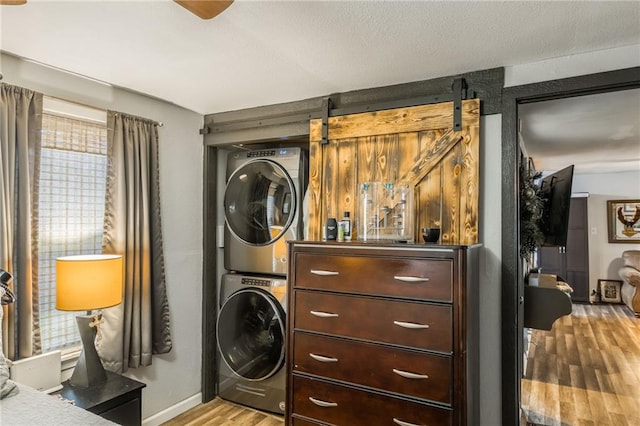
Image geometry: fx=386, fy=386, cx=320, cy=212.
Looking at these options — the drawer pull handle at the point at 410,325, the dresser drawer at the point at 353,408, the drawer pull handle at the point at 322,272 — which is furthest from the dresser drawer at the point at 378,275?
the dresser drawer at the point at 353,408

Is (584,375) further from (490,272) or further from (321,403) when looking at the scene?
(321,403)

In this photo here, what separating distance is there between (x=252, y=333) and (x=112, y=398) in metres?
1.15

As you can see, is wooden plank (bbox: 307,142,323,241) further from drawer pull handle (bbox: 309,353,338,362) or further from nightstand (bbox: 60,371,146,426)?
nightstand (bbox: 60,371,146,426)

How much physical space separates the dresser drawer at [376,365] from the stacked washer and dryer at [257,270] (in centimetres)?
81

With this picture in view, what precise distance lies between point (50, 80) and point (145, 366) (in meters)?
1.85

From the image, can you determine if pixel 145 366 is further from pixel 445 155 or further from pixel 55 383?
pixel 445 155

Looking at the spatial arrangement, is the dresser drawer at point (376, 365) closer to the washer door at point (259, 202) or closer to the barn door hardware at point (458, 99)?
the washer door at point (259, 202)

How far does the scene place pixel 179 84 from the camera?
2338 millimetres

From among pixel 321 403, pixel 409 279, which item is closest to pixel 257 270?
pixel 321 403

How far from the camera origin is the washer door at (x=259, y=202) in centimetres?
280

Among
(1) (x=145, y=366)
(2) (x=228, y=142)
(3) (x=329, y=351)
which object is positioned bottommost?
(1) (x=145, y=366)

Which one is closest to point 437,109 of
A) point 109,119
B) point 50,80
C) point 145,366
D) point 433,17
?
point 433,17

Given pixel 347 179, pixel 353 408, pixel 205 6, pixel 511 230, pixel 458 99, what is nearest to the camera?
pixel 205 6

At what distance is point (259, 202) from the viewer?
2924 mm
